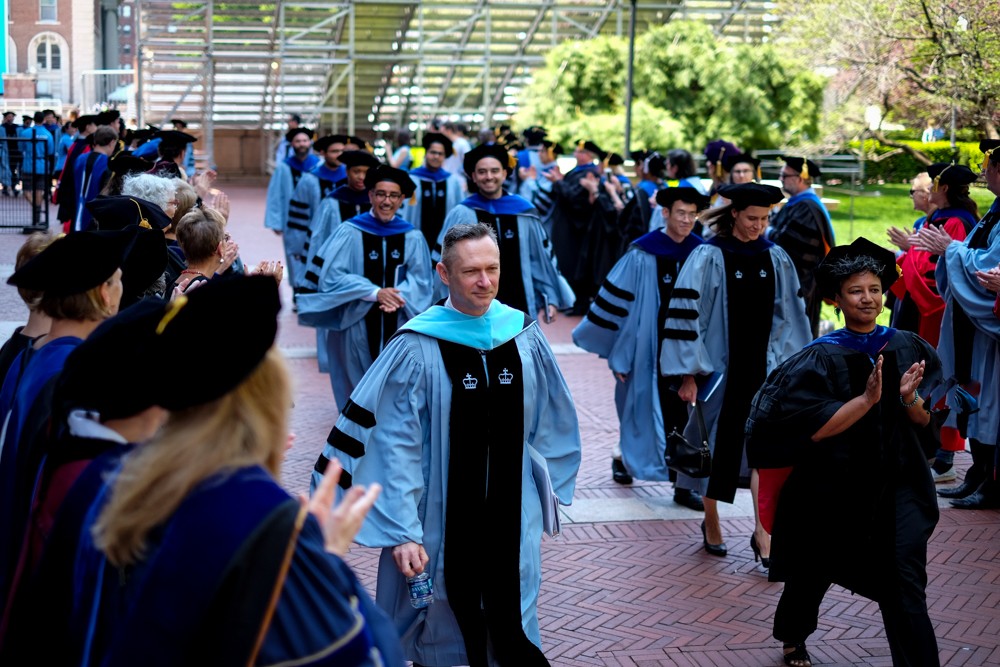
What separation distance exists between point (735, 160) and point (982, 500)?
13.7 ft

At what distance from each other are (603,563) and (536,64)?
25.0m

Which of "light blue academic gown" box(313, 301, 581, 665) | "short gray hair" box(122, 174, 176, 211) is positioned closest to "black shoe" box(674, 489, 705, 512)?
"light blue academic gown" box(313, 301, 581, 665)

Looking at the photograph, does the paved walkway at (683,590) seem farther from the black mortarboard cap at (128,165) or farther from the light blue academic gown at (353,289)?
the black mortarboard cap at (128,165)

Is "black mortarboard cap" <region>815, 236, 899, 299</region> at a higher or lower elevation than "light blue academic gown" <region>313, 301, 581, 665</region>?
higher

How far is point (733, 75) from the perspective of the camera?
78.8ft

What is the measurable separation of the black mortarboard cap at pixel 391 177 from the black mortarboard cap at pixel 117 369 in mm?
6038

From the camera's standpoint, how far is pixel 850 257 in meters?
5.22

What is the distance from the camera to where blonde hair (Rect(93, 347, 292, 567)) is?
2.24 meters

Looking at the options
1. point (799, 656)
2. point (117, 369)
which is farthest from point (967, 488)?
point (117, 369)

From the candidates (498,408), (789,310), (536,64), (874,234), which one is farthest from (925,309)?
(536,64)


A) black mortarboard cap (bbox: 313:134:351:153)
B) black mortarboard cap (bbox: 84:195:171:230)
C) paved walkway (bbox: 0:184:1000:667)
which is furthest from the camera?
black mortarboard cap (bbox: 313:134:351:153)

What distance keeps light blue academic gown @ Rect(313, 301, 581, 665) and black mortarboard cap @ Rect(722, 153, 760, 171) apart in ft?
22.3

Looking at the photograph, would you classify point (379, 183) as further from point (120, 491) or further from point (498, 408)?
point (120, 491)

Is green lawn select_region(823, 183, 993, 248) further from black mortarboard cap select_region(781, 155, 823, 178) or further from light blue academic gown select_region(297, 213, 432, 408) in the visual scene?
light blue academic gown select_region(297, 213, 432, 408)
